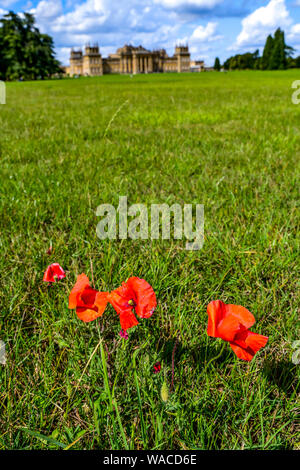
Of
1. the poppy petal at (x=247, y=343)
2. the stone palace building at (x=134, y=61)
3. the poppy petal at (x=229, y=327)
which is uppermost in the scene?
the stone palace building at (x=134, y=61)

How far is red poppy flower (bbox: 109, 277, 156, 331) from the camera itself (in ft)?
2.58

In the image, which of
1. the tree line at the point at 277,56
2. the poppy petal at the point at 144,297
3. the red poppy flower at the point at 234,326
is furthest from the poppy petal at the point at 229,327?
the tree line at the point at 277,56

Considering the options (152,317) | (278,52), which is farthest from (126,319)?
(278,52)

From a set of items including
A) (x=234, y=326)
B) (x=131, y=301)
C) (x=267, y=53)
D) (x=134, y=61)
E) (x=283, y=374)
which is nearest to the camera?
(x=234, y=326)

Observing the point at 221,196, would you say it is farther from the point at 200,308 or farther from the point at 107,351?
the point at 107,351

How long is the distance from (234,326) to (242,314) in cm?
4

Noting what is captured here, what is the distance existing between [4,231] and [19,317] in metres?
0.74

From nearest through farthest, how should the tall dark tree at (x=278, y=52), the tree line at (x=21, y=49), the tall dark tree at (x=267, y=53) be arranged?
the tree line at (x=21, y=49), the tall dark tree at (x=278, y=52), the tall dark tree at (x=267, y=53)

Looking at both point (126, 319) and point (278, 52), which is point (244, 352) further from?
point (278, 52)

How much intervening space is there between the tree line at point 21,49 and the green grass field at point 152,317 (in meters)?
58.0

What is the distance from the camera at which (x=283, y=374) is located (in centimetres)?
97

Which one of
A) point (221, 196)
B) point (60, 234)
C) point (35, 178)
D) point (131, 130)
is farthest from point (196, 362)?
point (131, 130)

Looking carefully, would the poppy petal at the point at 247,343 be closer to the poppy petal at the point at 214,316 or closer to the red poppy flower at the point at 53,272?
the poppy petal at the point at 214,316

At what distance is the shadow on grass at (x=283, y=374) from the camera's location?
3.06 ft
